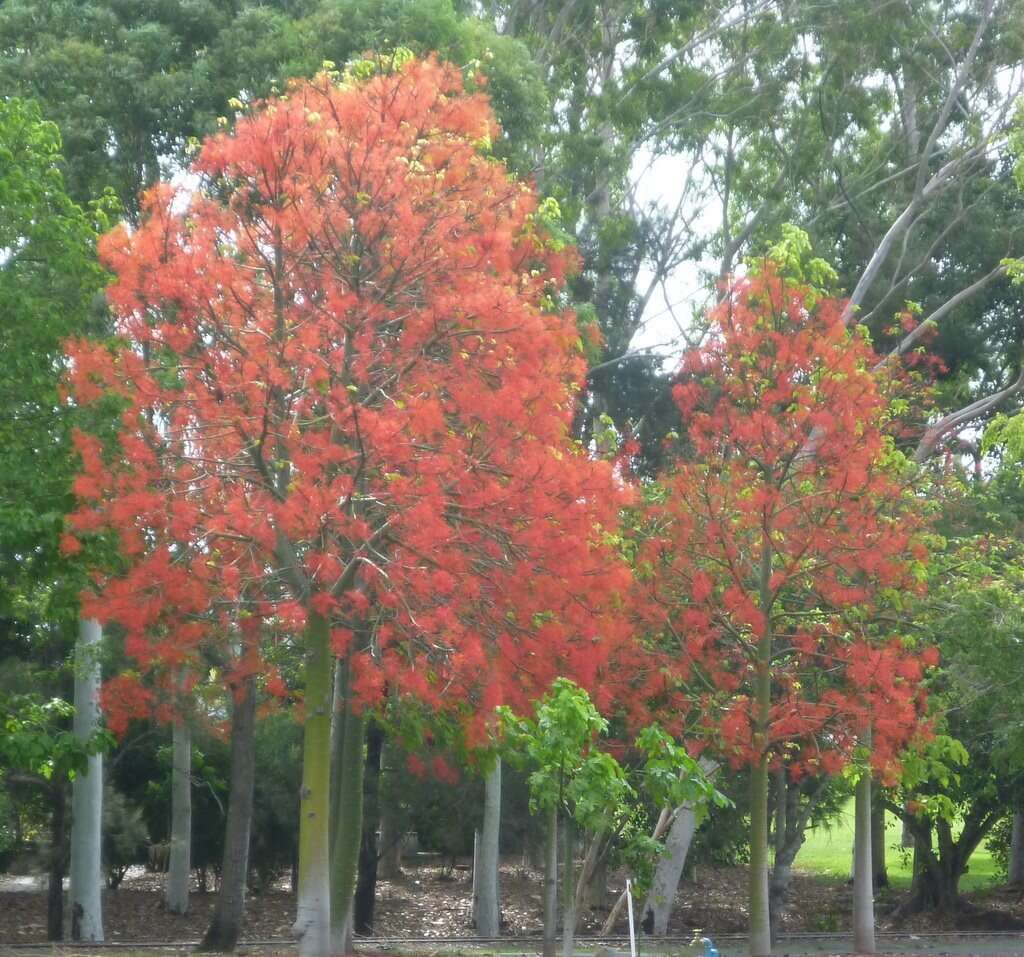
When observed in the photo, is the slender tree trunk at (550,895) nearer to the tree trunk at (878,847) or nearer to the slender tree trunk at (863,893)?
the slender tree trunk at (863,893)

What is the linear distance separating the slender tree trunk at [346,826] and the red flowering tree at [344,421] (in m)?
1.29

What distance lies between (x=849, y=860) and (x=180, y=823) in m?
27.6

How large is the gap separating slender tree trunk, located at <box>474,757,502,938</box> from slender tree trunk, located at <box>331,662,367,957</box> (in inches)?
305

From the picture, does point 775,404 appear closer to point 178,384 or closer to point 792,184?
point 178,384

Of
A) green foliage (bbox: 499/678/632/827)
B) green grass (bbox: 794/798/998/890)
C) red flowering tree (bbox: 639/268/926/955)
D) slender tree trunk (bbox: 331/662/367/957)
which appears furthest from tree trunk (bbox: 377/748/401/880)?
green foliage (bbox: 499/678/632/827)

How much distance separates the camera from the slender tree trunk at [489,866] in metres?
24.3

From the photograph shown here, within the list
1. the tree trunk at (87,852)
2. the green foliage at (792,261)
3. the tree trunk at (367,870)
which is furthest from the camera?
the tree trunk at (367,870)

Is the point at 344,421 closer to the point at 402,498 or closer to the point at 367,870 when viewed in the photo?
the point at 402,498

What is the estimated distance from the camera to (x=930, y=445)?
23844 mm

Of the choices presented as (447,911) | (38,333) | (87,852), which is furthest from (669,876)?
(38,333)

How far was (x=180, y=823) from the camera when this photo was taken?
81.5 ft

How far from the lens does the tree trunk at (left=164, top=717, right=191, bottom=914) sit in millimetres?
24062

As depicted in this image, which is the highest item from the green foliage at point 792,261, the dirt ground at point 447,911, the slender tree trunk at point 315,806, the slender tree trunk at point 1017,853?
the green foliage at point 792,261

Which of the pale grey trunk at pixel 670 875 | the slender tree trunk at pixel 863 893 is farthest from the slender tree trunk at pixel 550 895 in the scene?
the pale grey trunk at pixel 670 875
